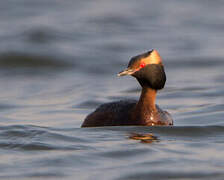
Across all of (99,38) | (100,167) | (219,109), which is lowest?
(100,167)

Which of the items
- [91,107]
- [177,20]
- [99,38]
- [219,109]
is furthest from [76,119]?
[177,20]

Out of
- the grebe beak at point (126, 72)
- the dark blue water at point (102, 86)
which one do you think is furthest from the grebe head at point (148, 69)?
the dark blue water at point (102, 86)

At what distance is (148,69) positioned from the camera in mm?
11984

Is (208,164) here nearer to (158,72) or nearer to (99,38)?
(158,72)

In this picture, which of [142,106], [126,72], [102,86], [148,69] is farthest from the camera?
[102,86]

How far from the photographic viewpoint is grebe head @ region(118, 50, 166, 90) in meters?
11.9

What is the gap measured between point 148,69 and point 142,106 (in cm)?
59

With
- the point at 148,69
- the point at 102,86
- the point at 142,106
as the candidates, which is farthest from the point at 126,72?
the point at 102,86

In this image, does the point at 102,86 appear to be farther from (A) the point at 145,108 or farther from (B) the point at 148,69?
(B) the point at 148,69

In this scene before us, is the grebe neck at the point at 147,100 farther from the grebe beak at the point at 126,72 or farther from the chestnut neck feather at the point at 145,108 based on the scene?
the grebe beak at the point at 126,72

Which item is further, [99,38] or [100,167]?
[99,38]

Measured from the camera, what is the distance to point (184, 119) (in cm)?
1407

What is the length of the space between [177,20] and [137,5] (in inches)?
94.6

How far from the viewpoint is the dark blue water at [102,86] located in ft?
33.3
